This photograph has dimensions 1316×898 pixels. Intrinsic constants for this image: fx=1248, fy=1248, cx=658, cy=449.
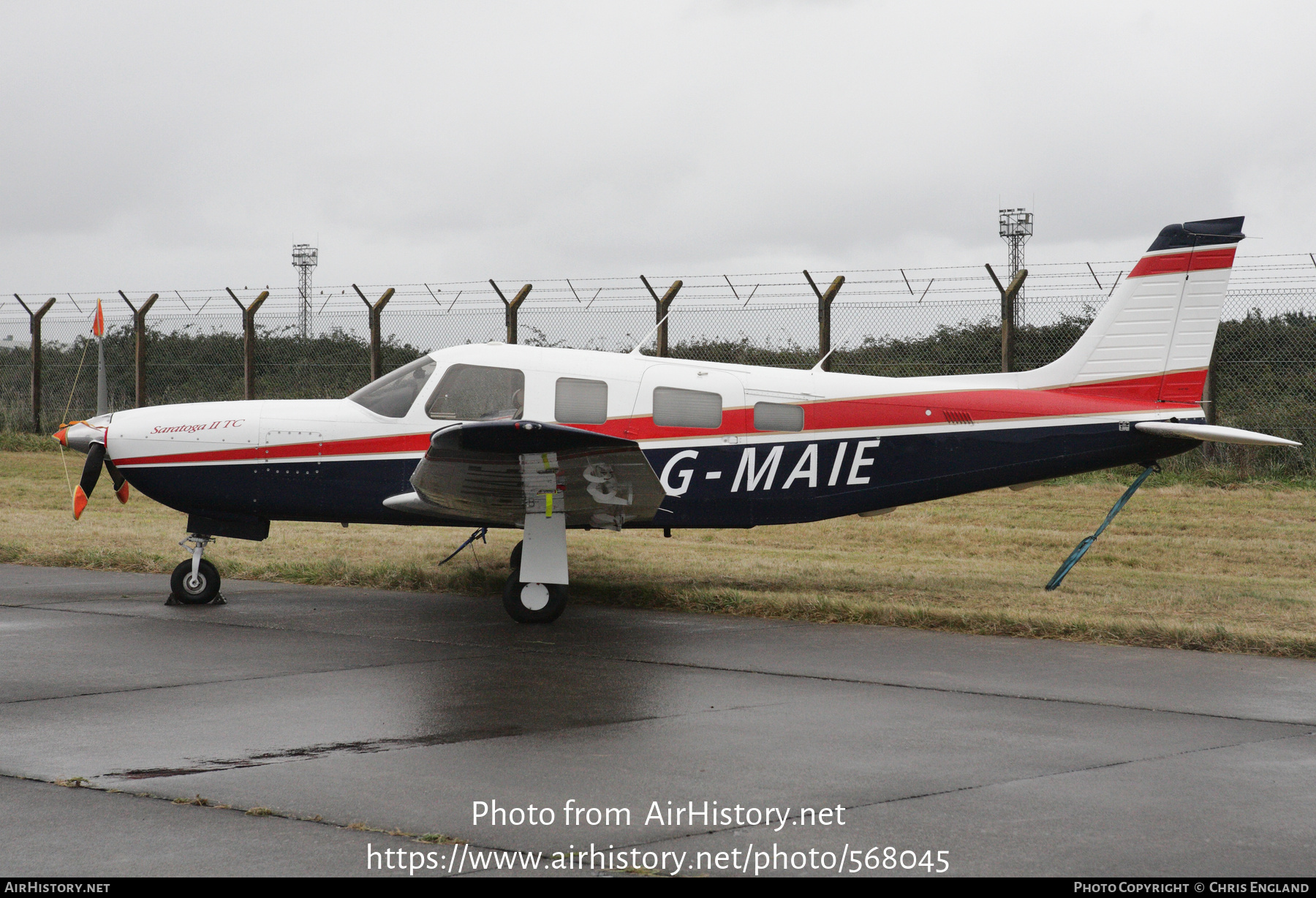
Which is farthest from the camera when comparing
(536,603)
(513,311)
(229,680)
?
(513,311)

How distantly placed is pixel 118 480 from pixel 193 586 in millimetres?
1167

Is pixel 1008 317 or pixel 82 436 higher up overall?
pixel 1008 317

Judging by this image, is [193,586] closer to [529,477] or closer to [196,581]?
[196,581]

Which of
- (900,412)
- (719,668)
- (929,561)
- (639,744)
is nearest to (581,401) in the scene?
(900,412)

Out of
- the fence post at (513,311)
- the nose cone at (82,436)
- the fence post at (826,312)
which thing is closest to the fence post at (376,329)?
the fence post at (513,311)

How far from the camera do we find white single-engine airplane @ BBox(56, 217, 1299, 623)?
10203 mm

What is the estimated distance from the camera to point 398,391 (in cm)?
1038

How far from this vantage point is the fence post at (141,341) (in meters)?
22.6

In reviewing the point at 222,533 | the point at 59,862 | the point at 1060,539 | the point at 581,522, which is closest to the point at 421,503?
the point at 581,522

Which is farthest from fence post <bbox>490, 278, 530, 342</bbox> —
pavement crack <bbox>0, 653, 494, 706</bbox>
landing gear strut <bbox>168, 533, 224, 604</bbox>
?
pavement crack <bbox>0, 653, 494, 706</bbox>

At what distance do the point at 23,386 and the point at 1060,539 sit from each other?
72.0 feet

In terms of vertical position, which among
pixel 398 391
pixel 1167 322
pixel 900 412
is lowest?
pixel 900 412

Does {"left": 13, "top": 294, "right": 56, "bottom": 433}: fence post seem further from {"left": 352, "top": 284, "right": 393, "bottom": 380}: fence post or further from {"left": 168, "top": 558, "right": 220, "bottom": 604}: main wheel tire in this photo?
{"left": 168, "top": 558, "right": 220, "bottom": 604}: main wheel tire

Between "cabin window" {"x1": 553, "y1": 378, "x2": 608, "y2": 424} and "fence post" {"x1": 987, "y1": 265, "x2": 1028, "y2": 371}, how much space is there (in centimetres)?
805
